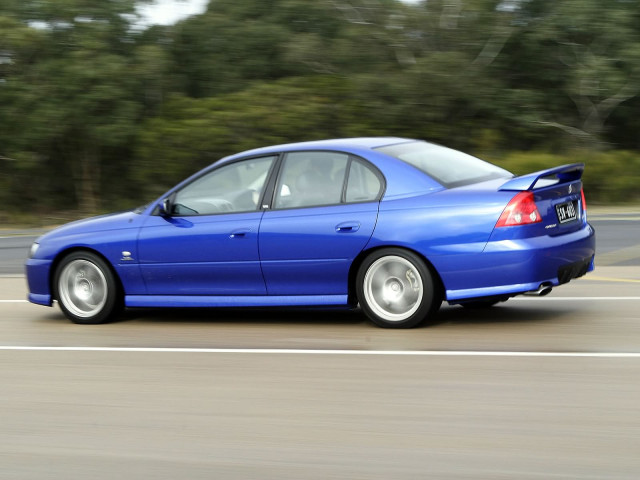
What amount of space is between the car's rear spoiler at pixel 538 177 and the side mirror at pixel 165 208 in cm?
272

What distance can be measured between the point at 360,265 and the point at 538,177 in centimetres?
144

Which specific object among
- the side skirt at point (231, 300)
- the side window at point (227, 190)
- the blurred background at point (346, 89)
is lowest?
the side skirt at point (231, 300)

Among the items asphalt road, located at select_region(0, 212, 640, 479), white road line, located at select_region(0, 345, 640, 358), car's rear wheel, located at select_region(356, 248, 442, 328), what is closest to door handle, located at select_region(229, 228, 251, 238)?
asphalt road, located at select_region(0, 212, 640, 479)

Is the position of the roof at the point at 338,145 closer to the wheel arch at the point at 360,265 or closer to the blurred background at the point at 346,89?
the wheel arch at the point at 360,265

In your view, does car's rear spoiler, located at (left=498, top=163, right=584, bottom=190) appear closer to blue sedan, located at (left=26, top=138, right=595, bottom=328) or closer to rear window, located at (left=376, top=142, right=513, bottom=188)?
blue sedan, located at (left=26, top=138, right=595, bottom=328)

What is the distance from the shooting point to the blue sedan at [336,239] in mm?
7590

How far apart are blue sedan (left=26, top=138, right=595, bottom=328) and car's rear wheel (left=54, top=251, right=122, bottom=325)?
→ 0.01 metres

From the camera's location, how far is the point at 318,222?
318 inches

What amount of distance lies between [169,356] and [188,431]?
2075 millimetres

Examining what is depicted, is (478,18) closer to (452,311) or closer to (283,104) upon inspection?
(283,104)

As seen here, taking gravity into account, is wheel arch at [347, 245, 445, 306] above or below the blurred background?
below

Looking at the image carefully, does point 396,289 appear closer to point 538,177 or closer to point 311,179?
point 311,179

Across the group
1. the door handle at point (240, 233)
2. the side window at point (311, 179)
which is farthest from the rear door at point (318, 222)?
Answer: the door handle at point (240, 233)

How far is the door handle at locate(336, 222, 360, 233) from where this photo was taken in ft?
25.9
